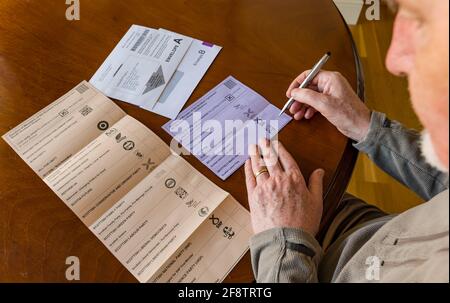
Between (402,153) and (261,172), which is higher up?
(261,172)

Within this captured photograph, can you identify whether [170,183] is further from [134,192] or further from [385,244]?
[385,244]

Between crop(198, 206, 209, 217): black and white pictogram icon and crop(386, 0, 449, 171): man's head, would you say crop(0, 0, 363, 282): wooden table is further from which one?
crop(386, 0, 449, 171): man's head

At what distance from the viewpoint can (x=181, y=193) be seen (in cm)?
63

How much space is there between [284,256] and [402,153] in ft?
1.02

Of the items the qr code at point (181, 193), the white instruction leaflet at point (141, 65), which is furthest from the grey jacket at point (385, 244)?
the white instruction leaflet at point (141, 65)

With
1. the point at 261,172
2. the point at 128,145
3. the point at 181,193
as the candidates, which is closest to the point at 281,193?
the point at 261,172

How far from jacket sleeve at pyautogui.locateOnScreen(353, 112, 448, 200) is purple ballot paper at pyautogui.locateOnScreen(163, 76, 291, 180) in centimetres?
16

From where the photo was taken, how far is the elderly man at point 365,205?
37 centimetres

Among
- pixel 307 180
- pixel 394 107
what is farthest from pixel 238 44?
pixel 394 107

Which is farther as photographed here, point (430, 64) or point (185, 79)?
point (185, 79)

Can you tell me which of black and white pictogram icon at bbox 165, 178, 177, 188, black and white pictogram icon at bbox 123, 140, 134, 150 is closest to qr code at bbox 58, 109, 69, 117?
black and white pictogram icon at bbox 123, 140, 134, 150

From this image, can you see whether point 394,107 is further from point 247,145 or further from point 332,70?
point 247,145

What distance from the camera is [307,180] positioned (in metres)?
0.65

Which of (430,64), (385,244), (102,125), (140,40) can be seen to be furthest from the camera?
(140,40)
